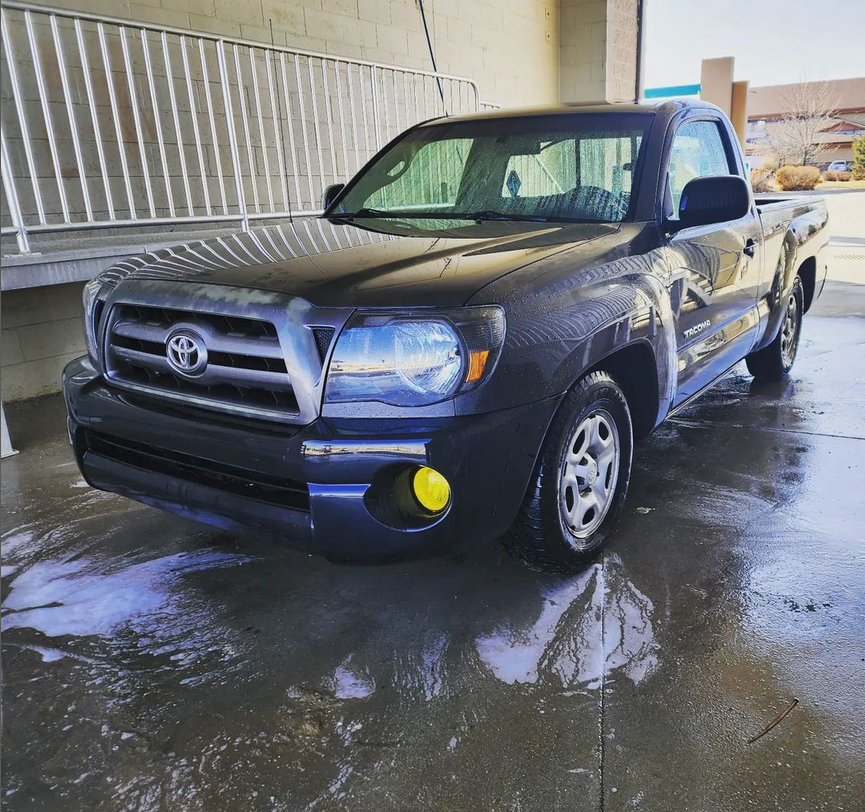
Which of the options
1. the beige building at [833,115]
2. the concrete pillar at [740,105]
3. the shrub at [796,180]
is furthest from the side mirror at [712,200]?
the beige building at [833,115]

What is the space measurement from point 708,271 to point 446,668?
212 centimetres

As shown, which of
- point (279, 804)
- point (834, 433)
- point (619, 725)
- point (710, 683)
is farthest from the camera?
point (834, 433)

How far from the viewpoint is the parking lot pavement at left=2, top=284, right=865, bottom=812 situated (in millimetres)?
1878

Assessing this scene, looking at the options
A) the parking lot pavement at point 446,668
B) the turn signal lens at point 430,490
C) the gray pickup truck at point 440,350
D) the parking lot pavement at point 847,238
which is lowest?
the parking lot pavement at point 847,238

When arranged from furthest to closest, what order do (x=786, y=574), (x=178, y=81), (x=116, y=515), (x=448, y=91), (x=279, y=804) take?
1. (x=448, y=91)
2. (x=178, y=81)
3. (x=116, y=515)
4. (x=786, y=574)
5. (x=279, y=804)

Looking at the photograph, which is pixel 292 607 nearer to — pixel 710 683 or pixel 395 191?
pixel 710 683

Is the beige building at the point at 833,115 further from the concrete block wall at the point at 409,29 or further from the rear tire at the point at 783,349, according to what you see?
the rear tire at the point at 783,349

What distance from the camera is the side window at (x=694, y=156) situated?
3246 millimetres

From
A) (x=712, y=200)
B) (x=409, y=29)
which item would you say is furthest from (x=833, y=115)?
(x=712, y=200)

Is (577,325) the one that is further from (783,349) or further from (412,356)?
(783,349)

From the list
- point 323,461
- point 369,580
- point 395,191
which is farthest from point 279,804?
point 395,191

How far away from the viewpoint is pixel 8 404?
5301mm

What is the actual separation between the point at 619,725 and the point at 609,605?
1.94 feet

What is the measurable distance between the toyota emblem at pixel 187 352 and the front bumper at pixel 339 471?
0.14 meters
